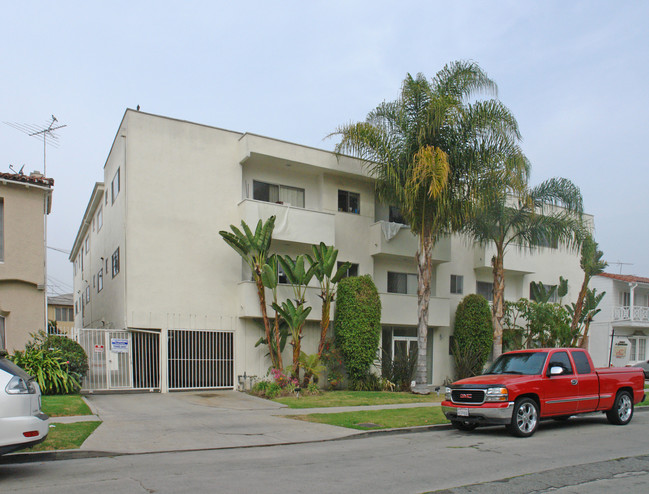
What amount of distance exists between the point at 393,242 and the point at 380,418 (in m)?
11.8

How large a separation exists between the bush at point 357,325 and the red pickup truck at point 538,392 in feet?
28.6

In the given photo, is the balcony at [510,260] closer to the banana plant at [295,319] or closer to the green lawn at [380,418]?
the banana plant at [295,319]

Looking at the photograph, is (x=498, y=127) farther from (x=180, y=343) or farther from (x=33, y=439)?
(x=33, y=439)

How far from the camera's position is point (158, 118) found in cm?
2089

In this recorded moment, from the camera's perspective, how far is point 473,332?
25.9 meters

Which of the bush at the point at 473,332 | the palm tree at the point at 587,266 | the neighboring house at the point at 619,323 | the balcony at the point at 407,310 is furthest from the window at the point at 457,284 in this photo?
the neighboring house at the point at 619,323

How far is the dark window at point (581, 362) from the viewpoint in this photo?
12.8 meters

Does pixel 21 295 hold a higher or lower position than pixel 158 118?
lower

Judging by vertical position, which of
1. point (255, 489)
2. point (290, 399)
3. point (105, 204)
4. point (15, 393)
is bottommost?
point (290, 399)

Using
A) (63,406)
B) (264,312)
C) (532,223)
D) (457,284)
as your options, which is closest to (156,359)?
(264,312)

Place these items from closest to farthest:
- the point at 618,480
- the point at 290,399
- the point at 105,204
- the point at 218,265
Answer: the point at 618,480, the point at 290,399, the point at 218,265, the point at 105,204

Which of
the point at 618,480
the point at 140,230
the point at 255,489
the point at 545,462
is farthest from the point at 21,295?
the point at 618,480

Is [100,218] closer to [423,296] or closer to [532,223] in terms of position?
[423,296]

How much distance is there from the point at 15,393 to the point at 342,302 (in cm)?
1535
